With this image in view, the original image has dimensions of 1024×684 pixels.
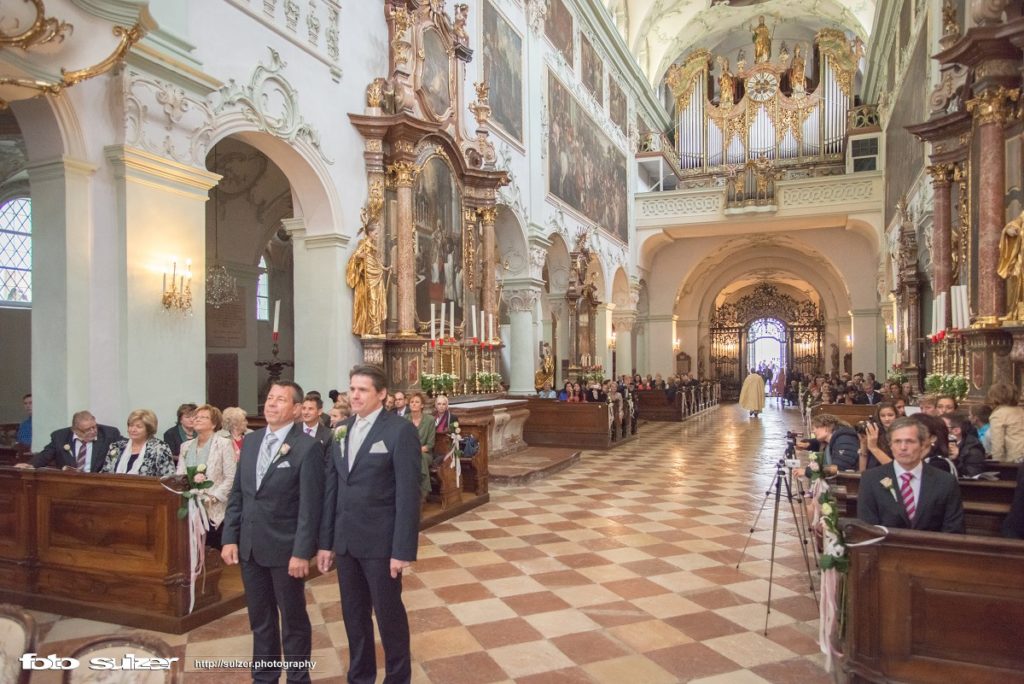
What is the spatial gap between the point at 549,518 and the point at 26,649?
21.3 ft

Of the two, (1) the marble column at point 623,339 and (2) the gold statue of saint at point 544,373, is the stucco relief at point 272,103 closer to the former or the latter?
(2) the gold statue of saint at point 544,373

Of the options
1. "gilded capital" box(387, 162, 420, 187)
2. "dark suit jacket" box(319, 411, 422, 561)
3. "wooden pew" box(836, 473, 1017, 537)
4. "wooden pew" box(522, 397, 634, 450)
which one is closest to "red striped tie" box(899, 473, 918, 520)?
"wooden pew" box(836, 473, 1017, 537)

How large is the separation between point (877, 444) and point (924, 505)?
224cm

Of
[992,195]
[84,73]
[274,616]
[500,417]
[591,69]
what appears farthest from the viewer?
[591,69]

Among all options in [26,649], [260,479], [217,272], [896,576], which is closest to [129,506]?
[260,479]

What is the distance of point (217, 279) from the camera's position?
1120 centimetres

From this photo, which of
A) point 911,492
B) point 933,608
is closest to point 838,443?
point 911,492

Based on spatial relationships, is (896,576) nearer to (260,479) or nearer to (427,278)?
(260,479)

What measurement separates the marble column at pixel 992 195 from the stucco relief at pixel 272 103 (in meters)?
8.89

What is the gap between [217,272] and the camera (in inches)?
447

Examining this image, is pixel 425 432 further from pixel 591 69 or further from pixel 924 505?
pixel 591 69

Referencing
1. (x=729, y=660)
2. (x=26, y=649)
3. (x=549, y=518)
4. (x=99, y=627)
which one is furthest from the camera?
(x=549, y=518)

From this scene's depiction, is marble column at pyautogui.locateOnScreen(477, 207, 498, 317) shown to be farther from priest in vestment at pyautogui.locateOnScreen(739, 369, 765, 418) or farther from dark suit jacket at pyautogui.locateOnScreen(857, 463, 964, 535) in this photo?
priest in vestment at pyautogui.locateOnScreen(739, 369, 765, 418)

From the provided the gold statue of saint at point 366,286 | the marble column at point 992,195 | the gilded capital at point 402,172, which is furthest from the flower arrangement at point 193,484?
the marble column at point 992,195
